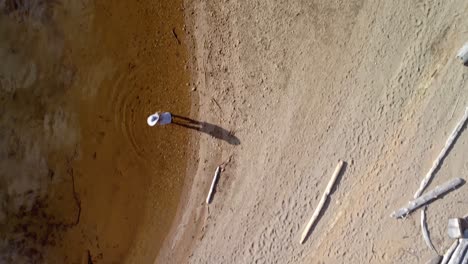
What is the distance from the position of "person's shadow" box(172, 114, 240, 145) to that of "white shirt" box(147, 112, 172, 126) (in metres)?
0.08

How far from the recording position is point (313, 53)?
3.63 metres

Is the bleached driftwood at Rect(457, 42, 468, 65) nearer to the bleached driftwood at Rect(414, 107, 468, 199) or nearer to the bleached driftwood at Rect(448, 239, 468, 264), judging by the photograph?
the bleached driftwood at Rect(414, 107, 468, 199)

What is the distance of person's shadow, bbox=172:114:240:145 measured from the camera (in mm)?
3764

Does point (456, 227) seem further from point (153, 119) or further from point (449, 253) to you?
point (153, 119)

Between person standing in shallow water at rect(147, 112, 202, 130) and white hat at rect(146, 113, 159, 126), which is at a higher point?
person standing in shallow water at rect(147, 112, 202, 130)

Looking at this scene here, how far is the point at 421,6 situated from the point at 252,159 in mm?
1771

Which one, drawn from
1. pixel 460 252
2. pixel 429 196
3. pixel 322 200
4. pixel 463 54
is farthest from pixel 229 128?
pixel 460 252

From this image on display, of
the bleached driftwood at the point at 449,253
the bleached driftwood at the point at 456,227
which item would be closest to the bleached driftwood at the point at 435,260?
the bleached driftwood at the point at 449,253

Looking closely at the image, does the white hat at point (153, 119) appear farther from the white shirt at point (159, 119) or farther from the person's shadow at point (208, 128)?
the person's shadow at point (208, 128)

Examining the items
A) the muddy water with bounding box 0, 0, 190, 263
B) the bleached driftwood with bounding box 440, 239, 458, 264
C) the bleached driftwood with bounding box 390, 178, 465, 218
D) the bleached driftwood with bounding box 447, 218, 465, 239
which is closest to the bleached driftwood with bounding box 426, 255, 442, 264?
the bleached driftwood with bounding box 440, 239, 458, 264

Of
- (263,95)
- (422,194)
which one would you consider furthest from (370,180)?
(263,95)

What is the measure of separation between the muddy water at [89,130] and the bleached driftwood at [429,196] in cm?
180

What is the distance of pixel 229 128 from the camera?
376 cm

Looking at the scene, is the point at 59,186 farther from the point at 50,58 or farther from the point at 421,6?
the point at 421,6
